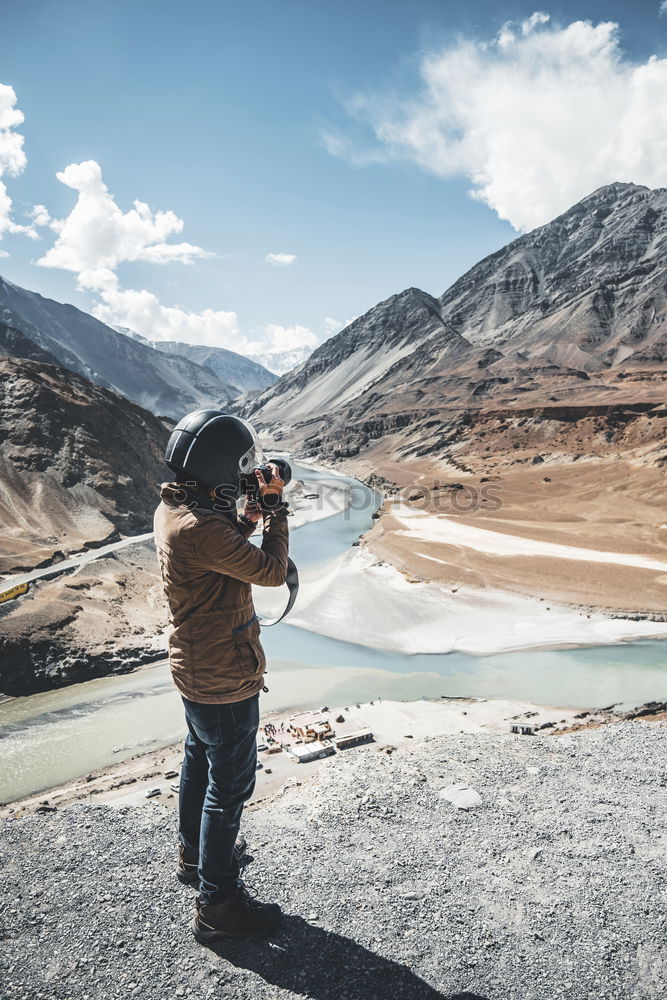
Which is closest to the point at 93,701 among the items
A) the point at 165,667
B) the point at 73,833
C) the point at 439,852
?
the point at 165,667

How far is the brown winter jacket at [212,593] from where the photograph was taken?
3047 mm

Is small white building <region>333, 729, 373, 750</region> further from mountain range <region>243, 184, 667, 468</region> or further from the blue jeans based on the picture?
mountain range <region>243, 184, 667, 468</region>

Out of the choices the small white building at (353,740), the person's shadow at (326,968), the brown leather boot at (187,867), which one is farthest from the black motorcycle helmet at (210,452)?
the small white building at (353,740)

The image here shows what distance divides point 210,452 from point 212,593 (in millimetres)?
790

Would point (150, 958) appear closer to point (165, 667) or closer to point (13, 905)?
point (13, 905)

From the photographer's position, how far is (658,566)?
105ft

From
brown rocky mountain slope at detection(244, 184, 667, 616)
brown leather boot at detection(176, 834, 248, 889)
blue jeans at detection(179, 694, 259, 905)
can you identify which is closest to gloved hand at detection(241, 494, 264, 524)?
blue jeans at detection(179, 694, 259, 905)

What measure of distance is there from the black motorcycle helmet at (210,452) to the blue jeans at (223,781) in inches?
50.0

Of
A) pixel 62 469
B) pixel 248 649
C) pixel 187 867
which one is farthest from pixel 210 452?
pixel 62 469

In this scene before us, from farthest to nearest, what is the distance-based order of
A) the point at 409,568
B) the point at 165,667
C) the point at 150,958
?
the point at 409,568
the point at 165,667
the point at 150,958

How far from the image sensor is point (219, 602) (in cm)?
320

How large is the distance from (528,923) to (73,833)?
3739 millimetres

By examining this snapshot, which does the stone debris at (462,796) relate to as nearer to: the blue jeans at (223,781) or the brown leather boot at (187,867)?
the brown leather boot at (187,867)

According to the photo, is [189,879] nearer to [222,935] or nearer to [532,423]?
[222,935]
